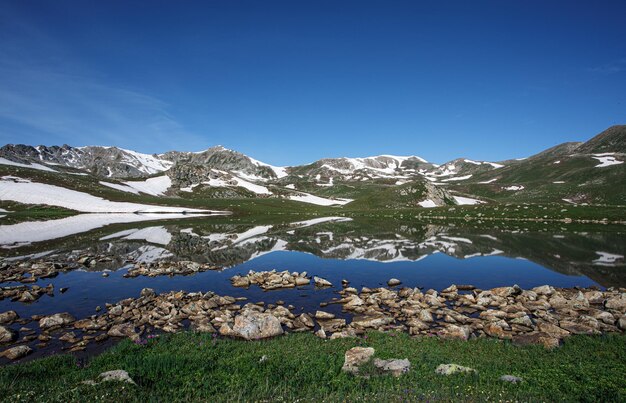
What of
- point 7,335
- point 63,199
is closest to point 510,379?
point 7,335

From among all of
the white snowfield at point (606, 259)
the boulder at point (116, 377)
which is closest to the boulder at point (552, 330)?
the boulder at point (116, 377)

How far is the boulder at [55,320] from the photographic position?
73.4ft

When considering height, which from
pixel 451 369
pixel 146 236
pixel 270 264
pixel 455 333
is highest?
pixel 451 369

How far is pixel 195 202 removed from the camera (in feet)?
526

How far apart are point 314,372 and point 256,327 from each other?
25.5 ft

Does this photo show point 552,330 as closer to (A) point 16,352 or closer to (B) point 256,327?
(B) point 256,327

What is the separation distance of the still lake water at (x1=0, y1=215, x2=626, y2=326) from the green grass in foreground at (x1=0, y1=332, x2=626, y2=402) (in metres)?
9.60

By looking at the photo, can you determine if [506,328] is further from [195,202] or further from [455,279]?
[195,202]

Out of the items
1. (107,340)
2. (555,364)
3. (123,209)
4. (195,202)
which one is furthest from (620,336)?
(195,202)

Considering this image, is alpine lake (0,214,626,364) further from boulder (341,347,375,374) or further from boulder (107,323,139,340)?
boulder (341,347,375,374)

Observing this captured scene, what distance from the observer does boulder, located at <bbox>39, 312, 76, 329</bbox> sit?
2238 centimetres

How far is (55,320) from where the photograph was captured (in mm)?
22781

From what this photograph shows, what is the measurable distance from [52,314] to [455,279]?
36.0m

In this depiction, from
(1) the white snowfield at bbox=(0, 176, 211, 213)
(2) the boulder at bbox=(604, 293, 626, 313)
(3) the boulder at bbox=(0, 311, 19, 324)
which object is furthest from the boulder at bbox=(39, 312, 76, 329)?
(1) the white snowfield at bbox=(0, 176, 211, 213)
